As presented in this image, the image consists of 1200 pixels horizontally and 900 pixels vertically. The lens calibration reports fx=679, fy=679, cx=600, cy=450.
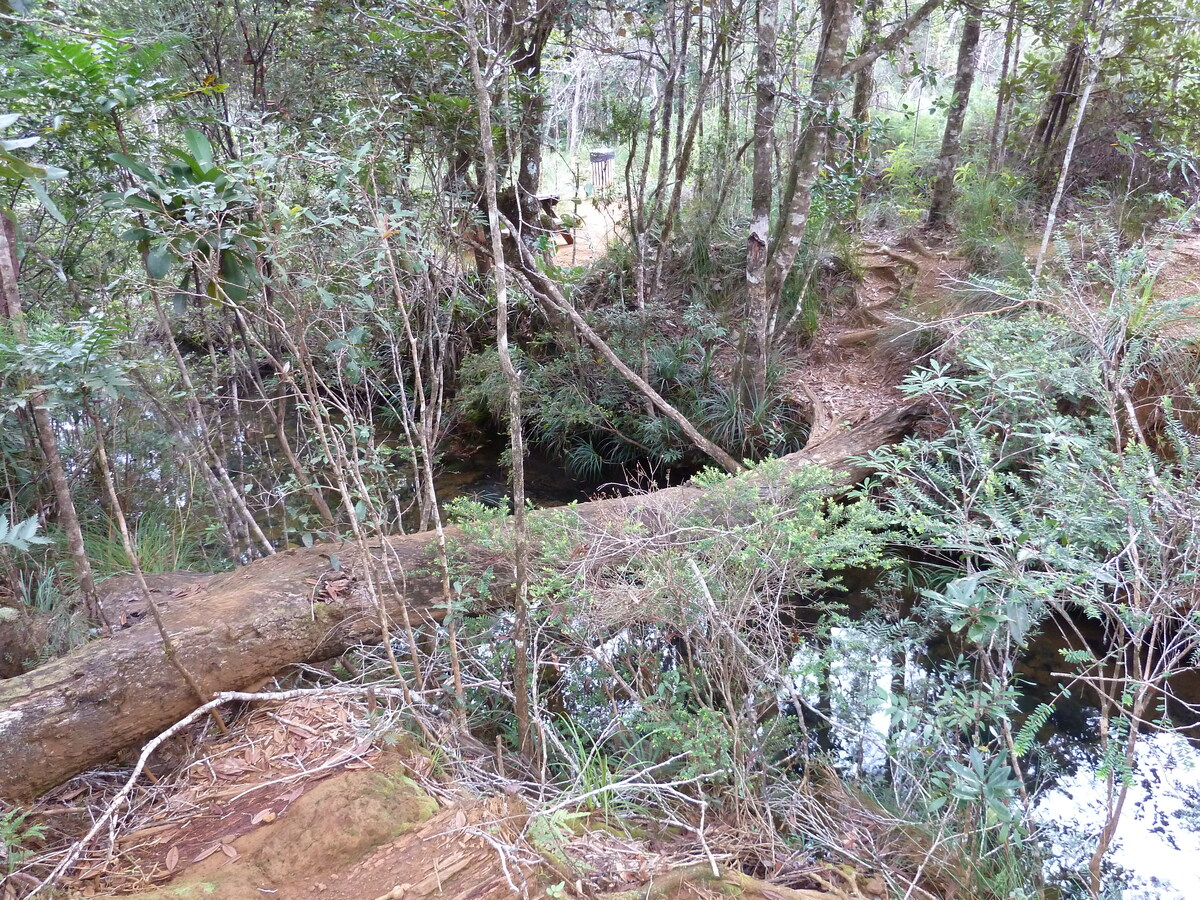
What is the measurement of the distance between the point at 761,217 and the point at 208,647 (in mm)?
4917

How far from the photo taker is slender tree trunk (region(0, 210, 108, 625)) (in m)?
2.57

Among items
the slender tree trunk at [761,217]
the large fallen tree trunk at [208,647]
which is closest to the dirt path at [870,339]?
the slender tree trunk at [761,217]

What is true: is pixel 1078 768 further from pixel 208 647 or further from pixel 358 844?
pixel 208 647

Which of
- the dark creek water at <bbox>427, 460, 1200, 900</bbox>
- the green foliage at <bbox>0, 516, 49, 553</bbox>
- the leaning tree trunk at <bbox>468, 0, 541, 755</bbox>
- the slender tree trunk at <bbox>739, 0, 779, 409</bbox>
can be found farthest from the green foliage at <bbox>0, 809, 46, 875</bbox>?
the slender tree trunk at <bbox>739, 0, 779, 409</bbox>

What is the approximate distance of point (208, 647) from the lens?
9.52 ft

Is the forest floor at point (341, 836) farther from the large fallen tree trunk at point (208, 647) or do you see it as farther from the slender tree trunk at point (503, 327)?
the slender tree trunk at point (503, 327)

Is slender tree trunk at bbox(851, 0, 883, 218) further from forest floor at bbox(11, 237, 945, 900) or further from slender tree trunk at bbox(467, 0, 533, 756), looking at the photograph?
forest floor at bbox(11, 237, 945, 900)

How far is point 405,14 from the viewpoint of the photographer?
14.7ft

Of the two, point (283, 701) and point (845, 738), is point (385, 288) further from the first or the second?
point (845, 738)

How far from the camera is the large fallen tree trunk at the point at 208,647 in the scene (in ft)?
8.25

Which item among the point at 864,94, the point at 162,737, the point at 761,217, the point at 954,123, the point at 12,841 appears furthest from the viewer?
the point at 864,94

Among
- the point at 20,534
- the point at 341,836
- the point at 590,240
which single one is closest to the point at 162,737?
the point at 341,836

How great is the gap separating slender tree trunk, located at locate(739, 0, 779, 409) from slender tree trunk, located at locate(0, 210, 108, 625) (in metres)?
4.65

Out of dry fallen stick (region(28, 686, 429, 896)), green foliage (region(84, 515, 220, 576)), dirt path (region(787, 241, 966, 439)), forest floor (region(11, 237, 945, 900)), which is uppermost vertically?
dirt path (region(787, 241, 966, 439))
